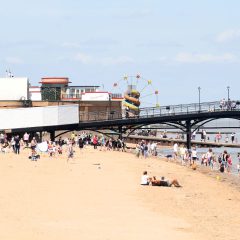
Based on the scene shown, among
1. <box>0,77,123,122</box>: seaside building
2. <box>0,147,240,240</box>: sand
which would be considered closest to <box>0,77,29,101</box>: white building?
<box>0,77,123,122</box>: seaside building

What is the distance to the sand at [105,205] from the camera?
19.5 m

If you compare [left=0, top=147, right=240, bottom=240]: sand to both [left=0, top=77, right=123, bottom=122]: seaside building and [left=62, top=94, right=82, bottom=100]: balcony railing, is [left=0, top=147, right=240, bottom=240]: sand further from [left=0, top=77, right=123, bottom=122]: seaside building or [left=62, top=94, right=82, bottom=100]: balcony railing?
[left=62, top=94, right=82, bottom=100]: balcony railing

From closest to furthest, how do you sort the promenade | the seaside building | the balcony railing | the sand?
the sand < the seaside building < the promenade < the balcony railing

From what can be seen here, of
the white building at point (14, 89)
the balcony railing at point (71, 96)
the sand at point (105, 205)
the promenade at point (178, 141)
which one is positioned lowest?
the sand at point (105, 205)

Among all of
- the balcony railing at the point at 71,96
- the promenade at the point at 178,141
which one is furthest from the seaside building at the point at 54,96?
the promenade at the point at 178,141

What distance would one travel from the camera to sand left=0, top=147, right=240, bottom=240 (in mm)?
19484

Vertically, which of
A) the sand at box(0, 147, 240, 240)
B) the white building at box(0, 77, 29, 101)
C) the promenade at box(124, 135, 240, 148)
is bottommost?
the sand at box(0, 147, 240, 240)

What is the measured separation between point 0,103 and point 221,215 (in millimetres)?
49148

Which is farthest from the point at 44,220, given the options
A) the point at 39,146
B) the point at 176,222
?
the point at 39,146

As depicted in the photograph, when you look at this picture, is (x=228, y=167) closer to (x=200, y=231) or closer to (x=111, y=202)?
(x=111, y=202)

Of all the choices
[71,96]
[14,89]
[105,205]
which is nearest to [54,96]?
[71,96]

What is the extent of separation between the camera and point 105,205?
24438mm

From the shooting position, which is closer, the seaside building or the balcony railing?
the seaside building

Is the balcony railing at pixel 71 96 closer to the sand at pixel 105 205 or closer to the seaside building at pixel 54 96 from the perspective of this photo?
the seaside building at pixel 54 96
